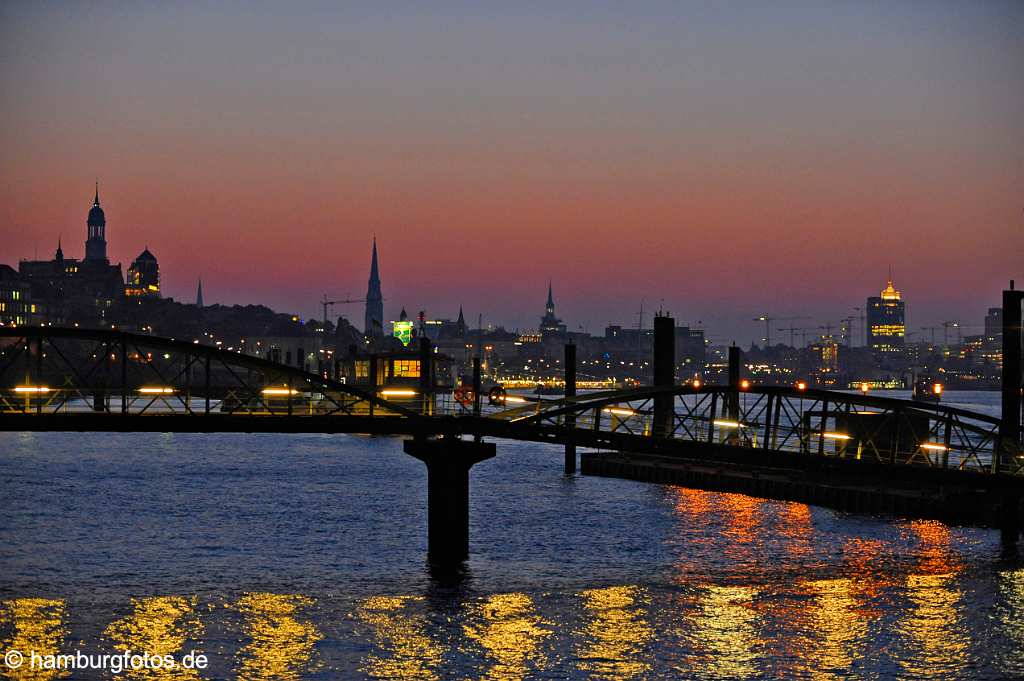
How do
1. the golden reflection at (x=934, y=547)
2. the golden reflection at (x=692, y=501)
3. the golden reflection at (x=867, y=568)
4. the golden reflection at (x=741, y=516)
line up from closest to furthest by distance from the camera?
1. the golden reflection at (x=867, y=568)
2. the golden reflection at (x=934, y=547)
3. the golden reflection at (x=741, y=516)
4. the golden reflection at (x=692, y=501)

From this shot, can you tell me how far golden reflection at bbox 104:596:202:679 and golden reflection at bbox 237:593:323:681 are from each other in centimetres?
180

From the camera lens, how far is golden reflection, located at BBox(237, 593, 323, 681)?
132ft

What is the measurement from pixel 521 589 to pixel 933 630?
15941 mm

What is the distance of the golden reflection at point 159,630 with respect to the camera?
39.8m

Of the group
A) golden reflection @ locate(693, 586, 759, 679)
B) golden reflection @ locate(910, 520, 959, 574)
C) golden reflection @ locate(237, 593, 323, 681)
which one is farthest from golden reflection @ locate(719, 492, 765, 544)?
golden reflection @ locate(237, 593, 323, 681)

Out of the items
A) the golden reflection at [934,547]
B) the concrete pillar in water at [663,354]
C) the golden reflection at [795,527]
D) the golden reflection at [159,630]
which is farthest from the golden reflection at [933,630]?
the concrete pillar in water at [663,354]

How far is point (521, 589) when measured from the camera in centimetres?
5188

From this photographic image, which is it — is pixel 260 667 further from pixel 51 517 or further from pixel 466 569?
pixel 51 517

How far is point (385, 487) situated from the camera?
9850 cm

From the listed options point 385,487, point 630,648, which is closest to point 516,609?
point 630,648

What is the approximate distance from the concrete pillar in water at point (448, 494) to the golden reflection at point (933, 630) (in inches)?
706

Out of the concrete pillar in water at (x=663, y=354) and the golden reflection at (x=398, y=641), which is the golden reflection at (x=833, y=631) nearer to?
the golden reflection at (x=398, y=641)

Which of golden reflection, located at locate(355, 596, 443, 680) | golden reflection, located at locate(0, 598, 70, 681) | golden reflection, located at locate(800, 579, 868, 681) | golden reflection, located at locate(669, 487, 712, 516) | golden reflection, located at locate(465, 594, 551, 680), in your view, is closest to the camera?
golden reflection, located at locate(0, 598, 70, 681)

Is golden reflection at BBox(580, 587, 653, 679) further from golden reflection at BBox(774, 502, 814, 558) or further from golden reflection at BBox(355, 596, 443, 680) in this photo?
golden reflection at BBox(774, 502, 814, 558)
